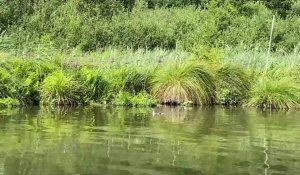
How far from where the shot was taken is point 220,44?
29.1 meters

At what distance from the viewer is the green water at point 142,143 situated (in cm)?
780

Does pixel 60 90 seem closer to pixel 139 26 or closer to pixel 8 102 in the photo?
pixel 8 102

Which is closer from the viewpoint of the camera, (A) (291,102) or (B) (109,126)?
(B) (109,126)

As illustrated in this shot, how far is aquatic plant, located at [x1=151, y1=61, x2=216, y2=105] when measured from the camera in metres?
17.6

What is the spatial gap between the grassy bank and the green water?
52.2 inches

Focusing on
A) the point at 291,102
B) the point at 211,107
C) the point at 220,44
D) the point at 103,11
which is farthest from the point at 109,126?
the point at 103,11

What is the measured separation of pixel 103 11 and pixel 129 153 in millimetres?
25009

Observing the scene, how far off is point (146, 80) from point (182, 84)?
1273 millimetres

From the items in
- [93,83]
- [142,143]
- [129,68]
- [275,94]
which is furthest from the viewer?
[129,68]

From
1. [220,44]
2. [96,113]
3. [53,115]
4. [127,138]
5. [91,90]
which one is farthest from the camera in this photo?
[220,44]

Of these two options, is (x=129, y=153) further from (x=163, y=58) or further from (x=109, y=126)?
(x=163, y=58)

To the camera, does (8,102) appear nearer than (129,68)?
Yes

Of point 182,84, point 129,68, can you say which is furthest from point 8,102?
point 182,84

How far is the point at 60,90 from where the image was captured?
51.4 feet
